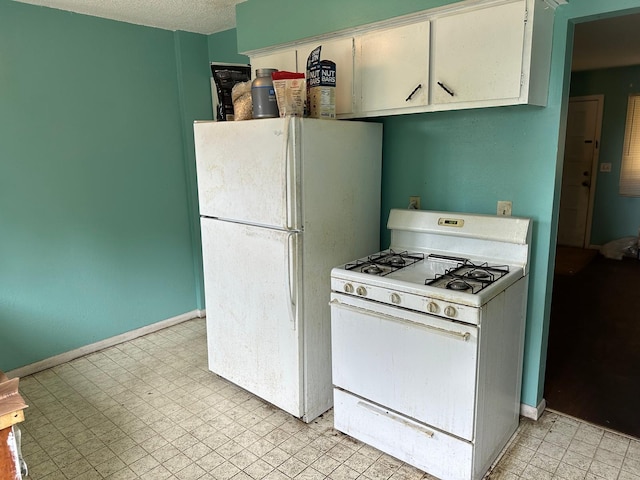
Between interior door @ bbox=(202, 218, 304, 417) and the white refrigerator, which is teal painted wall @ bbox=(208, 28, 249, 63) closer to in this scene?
the white refrigerator

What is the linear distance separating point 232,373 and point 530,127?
7.30 ft

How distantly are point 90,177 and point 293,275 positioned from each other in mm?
1903

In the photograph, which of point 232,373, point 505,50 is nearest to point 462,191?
point 505,50

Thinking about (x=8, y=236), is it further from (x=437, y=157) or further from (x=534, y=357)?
(x=534, y=357)

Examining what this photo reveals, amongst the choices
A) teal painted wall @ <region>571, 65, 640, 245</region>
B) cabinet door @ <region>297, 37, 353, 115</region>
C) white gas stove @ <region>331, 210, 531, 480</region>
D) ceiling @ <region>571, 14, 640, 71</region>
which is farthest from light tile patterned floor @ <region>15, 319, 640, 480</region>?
teal painted wall @ <region>571, 65, 640, 245</region>

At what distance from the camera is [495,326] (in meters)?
1.96

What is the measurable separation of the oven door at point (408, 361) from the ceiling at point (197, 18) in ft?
7.36

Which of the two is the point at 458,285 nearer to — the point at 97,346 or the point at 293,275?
the point at 293,275

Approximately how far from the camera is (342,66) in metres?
2.55

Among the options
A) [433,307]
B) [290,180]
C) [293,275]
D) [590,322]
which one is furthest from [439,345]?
[590,322]

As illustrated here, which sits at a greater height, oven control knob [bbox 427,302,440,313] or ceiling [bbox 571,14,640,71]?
ceiling [bbox 571,14,640,71]

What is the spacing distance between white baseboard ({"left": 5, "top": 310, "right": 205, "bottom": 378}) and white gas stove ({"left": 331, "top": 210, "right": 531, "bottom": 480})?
204 centimetres

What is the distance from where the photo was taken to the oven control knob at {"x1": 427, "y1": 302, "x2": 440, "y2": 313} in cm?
188

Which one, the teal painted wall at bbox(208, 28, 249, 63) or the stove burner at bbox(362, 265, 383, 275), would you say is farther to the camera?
the teal painted wall at bbox(208, 28, 249, 63)
